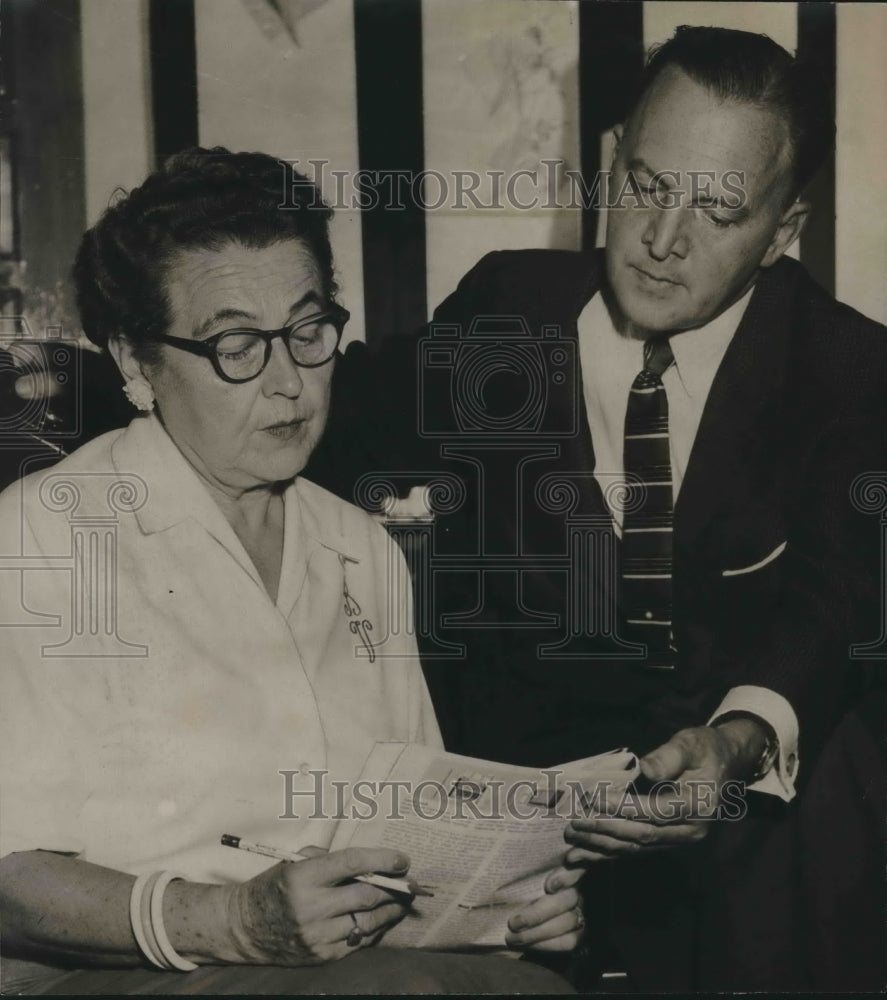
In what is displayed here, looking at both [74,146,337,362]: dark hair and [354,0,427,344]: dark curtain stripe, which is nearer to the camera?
[74,146,337,362]: dark hair

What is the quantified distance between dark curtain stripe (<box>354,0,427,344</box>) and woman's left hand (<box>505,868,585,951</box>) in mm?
1079

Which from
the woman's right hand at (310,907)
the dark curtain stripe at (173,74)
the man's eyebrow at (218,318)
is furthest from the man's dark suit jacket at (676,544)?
the dark curtain stripe at (173,74)

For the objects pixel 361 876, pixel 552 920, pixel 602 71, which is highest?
pixel 602 71

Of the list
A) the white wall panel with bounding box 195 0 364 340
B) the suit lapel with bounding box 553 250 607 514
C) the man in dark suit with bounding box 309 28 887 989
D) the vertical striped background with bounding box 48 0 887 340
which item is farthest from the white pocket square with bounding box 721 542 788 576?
the white wall panel with bounding box 195 0 364 340

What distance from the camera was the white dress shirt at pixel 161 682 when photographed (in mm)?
2275

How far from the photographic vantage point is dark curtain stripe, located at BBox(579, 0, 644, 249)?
247 cm

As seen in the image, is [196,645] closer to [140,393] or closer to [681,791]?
[140,393]

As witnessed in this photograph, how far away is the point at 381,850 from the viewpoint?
7.27 ft

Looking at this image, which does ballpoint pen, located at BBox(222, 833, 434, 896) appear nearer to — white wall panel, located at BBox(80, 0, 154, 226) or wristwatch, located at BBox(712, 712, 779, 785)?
wristwatch, located at BBox(712, 712, 779, 785)

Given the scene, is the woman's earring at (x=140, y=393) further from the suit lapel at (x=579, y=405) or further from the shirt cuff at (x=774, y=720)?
the shirt cuff at (x=774, y=720)

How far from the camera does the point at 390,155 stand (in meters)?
2.47

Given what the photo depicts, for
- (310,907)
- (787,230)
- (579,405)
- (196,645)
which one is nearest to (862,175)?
(787,230)

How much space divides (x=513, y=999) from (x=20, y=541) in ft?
4.01

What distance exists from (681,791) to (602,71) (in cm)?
141
